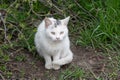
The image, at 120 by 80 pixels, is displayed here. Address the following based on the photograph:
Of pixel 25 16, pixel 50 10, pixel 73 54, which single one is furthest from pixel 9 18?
pixel 73 54

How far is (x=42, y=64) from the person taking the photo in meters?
4.82

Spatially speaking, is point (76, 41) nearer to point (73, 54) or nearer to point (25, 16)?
point (73, 54)

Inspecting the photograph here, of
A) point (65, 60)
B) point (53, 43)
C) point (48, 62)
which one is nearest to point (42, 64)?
point (48, 62)

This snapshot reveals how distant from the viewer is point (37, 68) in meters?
4.77

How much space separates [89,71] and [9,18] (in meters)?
1.33

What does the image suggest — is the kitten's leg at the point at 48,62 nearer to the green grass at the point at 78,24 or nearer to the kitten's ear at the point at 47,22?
the green grass at the point at 78,24

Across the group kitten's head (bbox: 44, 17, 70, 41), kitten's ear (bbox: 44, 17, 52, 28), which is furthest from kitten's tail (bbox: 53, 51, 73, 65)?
kitten's ear (bbox: 44, 17, 52, 28)

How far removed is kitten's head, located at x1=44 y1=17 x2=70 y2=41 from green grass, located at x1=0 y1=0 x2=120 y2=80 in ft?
1.39

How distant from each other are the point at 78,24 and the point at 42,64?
Result: 3.36 feet

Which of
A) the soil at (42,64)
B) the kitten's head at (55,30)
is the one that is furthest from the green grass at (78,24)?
the kitten's head at (55,30)

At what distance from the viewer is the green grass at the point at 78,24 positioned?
500 cm

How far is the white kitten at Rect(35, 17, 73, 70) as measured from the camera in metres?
4.37

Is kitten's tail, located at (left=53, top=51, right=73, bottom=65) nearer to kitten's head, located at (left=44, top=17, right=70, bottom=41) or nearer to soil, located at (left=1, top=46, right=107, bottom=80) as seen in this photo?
soil, located at (left=1, top=46, right=107, bottom=80)

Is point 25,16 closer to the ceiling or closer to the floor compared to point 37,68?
closer to the ceiling
